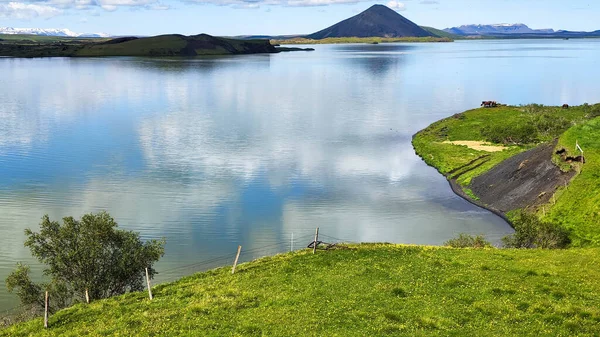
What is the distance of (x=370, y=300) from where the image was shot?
33.5 meters

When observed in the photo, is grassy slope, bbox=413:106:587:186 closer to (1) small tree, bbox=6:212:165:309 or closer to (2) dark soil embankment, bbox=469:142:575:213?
(2) dark soil embankment, bbox=469:142:575:213

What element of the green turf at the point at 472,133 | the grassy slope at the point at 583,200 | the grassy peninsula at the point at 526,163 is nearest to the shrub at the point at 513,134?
the grassy peninsula at the point at 526,163

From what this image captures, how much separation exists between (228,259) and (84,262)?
17429mm

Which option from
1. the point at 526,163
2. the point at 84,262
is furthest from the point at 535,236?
the point at 84,262

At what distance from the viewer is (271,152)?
113438mm

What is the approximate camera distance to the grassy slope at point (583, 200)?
58.2 m

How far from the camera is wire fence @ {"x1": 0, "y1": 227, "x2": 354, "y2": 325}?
50.0 metres

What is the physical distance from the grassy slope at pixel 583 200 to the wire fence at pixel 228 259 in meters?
27.3

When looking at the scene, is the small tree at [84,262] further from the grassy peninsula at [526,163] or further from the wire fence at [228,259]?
the grassy peninsula at [526,163]

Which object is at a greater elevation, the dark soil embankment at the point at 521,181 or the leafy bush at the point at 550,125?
the leafy bush at the point at 550,125

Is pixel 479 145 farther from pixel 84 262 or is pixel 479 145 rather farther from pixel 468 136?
pixel 84 262

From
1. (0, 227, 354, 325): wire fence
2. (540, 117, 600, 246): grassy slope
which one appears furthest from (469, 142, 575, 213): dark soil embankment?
(0, 227, 354, 325): wire fence

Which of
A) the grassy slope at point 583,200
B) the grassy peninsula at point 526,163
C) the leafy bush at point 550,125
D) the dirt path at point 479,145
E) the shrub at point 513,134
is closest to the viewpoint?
the grassy slope at point 583,200

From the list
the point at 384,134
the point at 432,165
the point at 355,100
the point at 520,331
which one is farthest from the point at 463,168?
the point at 355,100
